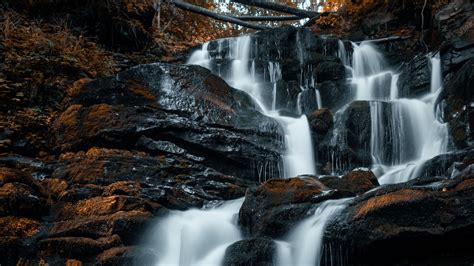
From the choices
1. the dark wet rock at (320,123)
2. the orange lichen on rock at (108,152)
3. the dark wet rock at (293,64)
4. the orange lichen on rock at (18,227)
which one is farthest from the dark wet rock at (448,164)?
the orange lichen on rock at (18,227)

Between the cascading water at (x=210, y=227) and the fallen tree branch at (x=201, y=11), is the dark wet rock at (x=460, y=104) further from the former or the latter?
the fallen tree branch at (x=201, y=11)

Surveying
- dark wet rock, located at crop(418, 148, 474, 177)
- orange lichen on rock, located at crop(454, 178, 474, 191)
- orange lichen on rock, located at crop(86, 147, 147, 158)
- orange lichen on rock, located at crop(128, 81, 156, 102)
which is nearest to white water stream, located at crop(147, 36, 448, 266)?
dark wet rock, located at crop(418, 148, 474, 177)

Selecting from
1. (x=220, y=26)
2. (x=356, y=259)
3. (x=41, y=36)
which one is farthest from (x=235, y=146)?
(x=220, y=26)

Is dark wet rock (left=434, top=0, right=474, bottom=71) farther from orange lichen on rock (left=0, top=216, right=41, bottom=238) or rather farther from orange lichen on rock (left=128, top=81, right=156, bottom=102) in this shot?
orange lichen on rock (left=0, top=216, right=41, bottom=238)

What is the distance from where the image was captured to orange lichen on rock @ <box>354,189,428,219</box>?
A: 210 inches

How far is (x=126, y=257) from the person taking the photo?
225 inches

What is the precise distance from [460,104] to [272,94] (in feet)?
14.5

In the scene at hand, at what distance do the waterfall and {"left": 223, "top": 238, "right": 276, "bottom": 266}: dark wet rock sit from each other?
370 cm

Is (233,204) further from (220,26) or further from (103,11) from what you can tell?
(220,26)

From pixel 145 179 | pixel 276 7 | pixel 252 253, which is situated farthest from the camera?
pixel 276 7

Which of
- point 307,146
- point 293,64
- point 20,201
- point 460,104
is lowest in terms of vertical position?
point 20,201

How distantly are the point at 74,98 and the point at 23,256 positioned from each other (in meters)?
4.43

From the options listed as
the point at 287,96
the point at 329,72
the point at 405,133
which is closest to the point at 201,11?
the point at 329,72

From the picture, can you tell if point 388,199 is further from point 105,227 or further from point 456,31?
point 456,31
